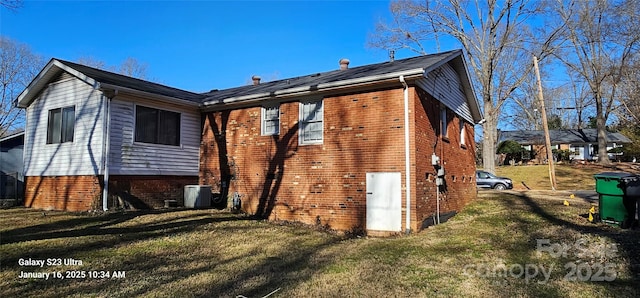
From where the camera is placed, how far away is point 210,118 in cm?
1374

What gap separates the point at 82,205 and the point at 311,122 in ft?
22.9

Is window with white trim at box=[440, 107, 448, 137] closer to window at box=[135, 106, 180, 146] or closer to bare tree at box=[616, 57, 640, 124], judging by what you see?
window at box=[135, 106, 180, 146]

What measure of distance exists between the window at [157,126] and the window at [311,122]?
4.47m

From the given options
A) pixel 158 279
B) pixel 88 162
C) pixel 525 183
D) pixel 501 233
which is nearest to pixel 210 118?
pixel 88 162

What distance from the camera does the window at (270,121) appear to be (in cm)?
1217

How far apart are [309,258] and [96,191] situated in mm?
7096

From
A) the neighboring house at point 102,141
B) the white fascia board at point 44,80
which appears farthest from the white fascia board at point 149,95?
the white fascia board at point 44,80

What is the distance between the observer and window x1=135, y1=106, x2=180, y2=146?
1203cm

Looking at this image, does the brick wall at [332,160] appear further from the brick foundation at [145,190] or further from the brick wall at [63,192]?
the brick wall at [63,192]

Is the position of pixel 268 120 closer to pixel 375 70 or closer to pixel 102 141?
pixel 375 70

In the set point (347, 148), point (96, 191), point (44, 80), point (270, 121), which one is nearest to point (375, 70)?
point (347, 148)

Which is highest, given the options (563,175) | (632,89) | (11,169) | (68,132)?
(632,89)

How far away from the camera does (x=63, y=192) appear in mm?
11922

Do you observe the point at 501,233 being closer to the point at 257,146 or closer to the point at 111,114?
the point at 257,146
